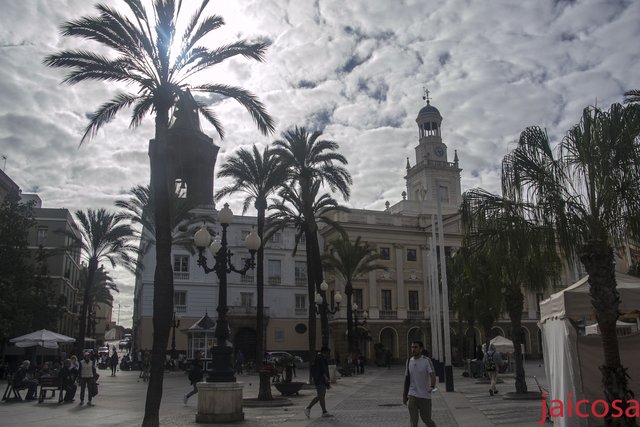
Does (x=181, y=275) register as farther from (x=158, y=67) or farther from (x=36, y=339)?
(x=158, y=67)

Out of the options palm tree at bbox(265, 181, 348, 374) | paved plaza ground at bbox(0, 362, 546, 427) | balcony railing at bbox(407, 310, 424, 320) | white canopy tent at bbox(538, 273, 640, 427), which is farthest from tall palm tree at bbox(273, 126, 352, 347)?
balcony railing at bbox(407, 310, 424, 320)

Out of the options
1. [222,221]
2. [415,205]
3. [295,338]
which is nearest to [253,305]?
[295,338]

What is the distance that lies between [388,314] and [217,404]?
→ 4281 centimetres

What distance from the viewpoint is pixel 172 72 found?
46.2 feet

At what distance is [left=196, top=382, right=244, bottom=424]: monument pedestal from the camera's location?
13.5 meters

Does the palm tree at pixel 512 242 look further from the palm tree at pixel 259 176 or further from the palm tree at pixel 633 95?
the palm tree at pixel 259 176

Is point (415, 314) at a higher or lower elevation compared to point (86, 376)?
higher

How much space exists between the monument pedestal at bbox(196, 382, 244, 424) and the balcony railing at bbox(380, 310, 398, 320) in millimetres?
42177

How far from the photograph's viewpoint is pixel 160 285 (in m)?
12.6

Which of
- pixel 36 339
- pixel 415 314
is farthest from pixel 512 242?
pixel 415 314

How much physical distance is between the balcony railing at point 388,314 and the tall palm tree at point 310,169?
26.2 m

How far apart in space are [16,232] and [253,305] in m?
23.8

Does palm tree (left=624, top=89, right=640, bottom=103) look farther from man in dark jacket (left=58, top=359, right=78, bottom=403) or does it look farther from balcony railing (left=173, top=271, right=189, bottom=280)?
balcony railing (left=173, top=271, right=189, bottom=280)

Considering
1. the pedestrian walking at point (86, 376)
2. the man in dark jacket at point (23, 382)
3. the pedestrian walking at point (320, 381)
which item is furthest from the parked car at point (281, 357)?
the man in dark jacket at point (23, 382)
